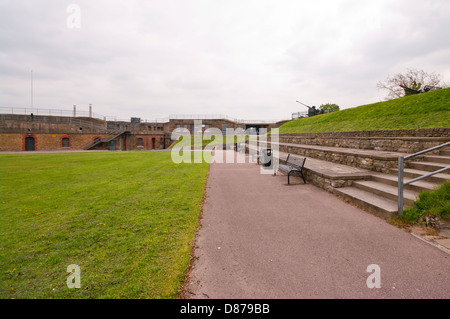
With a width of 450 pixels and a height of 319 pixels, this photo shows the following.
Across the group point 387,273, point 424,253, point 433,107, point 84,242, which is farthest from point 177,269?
point 433,107

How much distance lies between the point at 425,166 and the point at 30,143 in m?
44.7

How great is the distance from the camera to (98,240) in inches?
139

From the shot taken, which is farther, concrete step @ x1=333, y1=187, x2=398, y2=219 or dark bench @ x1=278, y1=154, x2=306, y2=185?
dark bench @ x1=278, y1=154, x2=306, y2=185

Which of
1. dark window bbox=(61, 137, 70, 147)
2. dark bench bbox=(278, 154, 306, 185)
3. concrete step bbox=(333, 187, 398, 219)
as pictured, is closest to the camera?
concrete step bbox=(333, 187, 398, 219)

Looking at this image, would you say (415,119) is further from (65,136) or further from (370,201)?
(65,136)

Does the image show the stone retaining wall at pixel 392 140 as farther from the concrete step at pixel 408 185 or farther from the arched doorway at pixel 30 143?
the arched doorway at pixel 30 143

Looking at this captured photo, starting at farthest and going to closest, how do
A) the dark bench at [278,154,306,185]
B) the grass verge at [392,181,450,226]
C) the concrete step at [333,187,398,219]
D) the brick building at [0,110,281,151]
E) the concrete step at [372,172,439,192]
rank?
the brick building at [0,110,281,151] → the dark bench at [278,154,306,185] → the concrete step at [372,172,439,192] → the concrete step at [333,187,398,219] → the grass verge at [392,181,450,226]

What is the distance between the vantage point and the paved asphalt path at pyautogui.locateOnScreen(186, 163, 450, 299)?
2400 millimetres

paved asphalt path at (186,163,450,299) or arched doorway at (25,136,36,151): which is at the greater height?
arched doorway at (25,136,36,151)

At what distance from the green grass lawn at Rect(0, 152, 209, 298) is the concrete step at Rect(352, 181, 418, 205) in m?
4.39

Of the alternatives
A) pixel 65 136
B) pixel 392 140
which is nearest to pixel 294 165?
pixel 392 140
